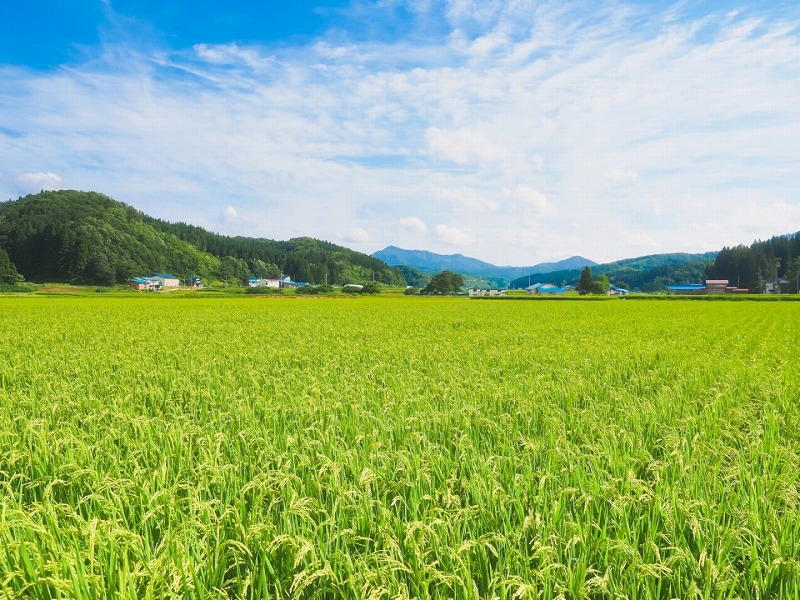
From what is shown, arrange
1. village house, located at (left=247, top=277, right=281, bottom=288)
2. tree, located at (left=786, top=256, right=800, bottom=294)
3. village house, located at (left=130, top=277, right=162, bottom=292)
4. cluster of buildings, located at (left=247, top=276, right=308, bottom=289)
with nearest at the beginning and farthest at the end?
1. village house, located at (left=130, top=277, right=162, bottom=292)
2. tree, located at (left=786, top=256, right=800, bottom=294)
3. cluster of buildings, located at (left=247, top=276, right=308, bottom=289)
4. village house, located at (left=247, top=277, right=281, bottom=288)

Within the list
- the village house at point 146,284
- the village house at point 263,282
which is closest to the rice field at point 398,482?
the village house at point 146,284

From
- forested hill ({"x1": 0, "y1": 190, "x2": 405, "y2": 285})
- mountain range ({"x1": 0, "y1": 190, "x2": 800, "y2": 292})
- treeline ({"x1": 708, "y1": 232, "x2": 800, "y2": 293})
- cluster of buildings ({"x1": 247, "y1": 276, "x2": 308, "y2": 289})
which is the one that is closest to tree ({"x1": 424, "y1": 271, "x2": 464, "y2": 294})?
cluster of buildings ({"x1": 247, "y1": 276, "x2": 308, "y2": 289})

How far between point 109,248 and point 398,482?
527 feet

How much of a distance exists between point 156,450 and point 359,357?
778 cm

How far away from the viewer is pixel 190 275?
546 feet

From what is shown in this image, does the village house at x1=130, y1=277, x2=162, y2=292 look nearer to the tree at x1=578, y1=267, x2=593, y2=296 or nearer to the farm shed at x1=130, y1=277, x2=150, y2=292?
the farm shed at x1=130, y1=277, x2=150, y2=292

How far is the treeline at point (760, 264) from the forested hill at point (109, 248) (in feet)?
460

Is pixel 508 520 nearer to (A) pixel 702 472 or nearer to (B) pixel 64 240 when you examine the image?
(A) pixel 702 472

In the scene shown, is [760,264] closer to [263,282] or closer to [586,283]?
[586,283]

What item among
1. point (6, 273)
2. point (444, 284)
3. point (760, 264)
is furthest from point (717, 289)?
point (6, 273)

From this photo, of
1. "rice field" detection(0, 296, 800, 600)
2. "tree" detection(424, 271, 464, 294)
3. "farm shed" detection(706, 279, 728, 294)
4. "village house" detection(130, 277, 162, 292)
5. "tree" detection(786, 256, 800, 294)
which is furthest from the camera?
"tree" detection(424, 271, 464, 294)

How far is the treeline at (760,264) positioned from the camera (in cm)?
13138

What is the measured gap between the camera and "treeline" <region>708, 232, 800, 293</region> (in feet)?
431

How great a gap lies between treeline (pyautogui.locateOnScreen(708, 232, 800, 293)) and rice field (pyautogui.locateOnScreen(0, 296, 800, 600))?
510ft
